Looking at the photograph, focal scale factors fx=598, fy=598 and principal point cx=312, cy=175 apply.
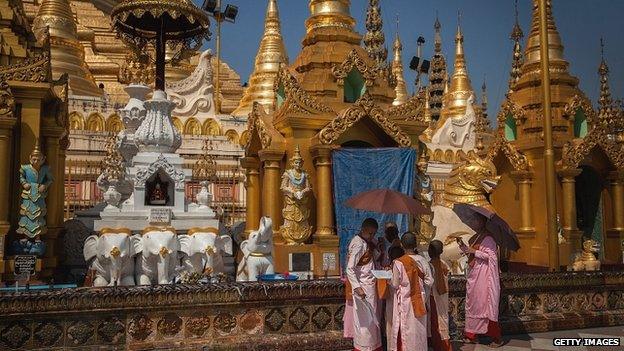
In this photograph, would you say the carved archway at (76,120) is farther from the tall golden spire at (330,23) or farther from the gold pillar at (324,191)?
the gold pillar at (324,191)

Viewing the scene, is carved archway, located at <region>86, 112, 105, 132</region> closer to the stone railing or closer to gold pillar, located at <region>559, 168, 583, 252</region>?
gold pillar, located at <region>559, 168, 583, 252</region>

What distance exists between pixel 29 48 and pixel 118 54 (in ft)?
67.2

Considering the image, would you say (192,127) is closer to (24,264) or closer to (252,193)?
(252,193)

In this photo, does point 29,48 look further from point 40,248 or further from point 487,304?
point 487,304

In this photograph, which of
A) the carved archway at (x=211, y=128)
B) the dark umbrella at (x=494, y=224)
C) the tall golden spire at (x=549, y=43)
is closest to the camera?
the dark umbrella at (x=494, y=224)

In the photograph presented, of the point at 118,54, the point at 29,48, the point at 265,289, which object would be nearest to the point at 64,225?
the point at 29,48

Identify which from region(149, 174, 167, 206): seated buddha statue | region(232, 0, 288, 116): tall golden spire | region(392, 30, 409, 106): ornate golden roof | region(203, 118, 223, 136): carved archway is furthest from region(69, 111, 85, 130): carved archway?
region(392, 30, 409, 106): ornate golden roof

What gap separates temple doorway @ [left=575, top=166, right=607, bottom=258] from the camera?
15148 mm

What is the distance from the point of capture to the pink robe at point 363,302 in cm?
654

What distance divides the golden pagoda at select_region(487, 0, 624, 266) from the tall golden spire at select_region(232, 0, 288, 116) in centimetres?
1281

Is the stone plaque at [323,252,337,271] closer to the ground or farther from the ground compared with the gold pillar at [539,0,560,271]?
closer to the ground

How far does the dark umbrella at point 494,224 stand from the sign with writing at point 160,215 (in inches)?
229

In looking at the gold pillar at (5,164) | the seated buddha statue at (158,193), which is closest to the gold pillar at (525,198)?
the seated buddha statue at (158,193)

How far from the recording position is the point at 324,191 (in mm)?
12148
